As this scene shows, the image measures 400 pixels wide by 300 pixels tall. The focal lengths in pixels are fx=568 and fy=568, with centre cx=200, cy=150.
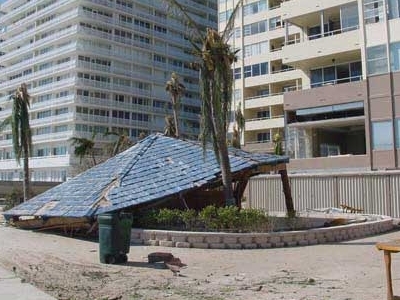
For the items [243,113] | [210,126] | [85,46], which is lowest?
[210,126]

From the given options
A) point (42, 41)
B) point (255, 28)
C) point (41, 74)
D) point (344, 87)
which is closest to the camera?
point (344, 87)

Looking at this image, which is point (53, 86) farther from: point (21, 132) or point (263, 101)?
point (21, 132)

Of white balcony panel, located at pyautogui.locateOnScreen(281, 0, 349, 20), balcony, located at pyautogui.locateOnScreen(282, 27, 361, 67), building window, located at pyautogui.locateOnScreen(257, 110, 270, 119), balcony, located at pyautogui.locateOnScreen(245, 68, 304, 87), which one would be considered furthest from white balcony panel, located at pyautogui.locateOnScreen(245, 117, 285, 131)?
balcony, located at pyautogui.locateOnScreen(282, 27, 361, 67)

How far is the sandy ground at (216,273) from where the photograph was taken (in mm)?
10250

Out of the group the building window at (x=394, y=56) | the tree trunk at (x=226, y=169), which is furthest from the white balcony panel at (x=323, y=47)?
the tree trunk at (x=226, y=169)

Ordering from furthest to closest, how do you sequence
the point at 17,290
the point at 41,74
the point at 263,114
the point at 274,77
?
the point at 41,74
the point at 263,114
the point at 274,77
the point at 17,290

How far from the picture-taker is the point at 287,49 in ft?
160

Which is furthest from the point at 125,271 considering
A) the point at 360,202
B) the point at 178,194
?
the point at 360,202

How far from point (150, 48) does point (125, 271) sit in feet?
286

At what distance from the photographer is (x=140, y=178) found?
21531 millimetres

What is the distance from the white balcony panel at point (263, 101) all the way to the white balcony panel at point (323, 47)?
61.8ft

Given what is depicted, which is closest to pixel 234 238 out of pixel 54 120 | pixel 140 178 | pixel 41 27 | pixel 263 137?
pixel 140 178

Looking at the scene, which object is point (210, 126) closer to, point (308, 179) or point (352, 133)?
point (308, 179)

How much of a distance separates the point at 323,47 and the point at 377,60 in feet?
20.5
